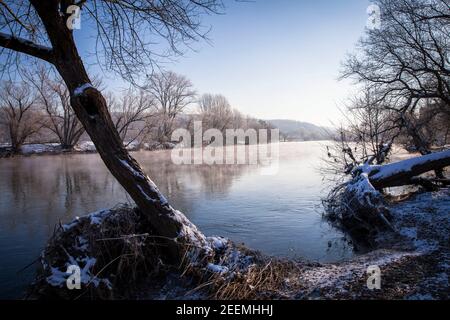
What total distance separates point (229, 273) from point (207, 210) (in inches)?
212

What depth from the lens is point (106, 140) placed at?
453 centimetres

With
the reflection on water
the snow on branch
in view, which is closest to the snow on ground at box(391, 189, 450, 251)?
the reflection on water

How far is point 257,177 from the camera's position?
54.5 ft

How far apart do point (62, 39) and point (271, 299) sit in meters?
4.17

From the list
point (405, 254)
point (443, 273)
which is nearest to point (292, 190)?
point (405, 254)

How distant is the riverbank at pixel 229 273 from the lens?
13.0 feet

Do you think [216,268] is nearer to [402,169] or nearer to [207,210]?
[207,210]

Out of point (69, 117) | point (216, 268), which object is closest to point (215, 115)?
point (69, 117)

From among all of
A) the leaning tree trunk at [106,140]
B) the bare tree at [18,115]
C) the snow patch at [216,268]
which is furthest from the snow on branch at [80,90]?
the bare tree at [18,115]

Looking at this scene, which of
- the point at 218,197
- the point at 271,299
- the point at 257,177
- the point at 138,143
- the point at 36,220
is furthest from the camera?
the point at 138,143

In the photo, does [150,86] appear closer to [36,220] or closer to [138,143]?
[36,220]

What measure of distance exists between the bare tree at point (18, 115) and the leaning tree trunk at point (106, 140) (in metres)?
37.9

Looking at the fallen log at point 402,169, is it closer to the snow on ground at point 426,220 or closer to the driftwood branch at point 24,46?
the snow on ground at point 426,220
